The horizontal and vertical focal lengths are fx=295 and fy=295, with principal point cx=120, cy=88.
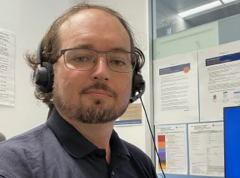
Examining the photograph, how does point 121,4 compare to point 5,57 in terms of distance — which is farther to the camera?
point 121,4

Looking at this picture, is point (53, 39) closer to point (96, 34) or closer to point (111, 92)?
point (96, 34)

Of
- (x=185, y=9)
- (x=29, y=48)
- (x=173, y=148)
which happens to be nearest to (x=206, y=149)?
(x=173, y=148)

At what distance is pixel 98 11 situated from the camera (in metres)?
0.98

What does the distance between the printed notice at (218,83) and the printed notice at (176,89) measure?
0.06m

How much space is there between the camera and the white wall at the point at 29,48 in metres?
1.96

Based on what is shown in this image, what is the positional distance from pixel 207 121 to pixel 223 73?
295mm

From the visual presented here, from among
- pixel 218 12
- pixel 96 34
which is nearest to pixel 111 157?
pixel 96 34

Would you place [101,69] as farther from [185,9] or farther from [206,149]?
[185,9]

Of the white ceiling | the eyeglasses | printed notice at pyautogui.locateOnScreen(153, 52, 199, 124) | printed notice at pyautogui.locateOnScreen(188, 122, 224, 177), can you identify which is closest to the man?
the eyeglasses

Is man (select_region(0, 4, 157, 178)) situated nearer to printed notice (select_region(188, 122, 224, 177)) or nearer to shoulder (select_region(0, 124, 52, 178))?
shoulder (select_region(0, 124, 52, 178))

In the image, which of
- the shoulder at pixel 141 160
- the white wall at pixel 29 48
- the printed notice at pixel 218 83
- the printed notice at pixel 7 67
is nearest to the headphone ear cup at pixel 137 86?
the shoulder at pixel 141 160

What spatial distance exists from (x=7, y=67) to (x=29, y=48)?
24cm

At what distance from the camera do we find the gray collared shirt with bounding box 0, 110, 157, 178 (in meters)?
0.70

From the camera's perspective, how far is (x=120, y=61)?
93 cm
